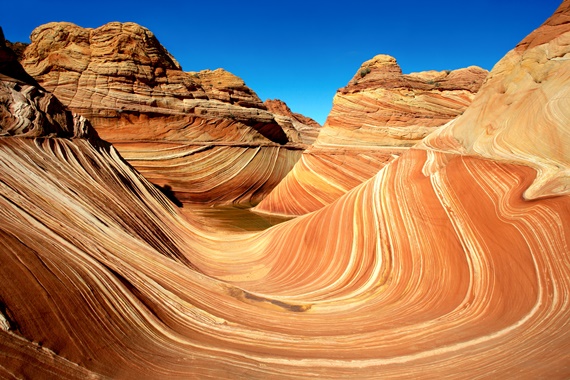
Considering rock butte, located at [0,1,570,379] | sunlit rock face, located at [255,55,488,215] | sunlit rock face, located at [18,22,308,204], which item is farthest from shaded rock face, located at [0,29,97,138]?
sunlit rock face, located at [255,55,488,215]

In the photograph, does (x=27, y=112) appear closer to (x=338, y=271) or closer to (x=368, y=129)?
(x=338, y=271)

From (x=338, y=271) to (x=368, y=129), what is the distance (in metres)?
6.57

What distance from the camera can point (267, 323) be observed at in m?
2.43

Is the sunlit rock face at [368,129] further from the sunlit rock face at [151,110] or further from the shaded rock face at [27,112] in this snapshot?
the shaded rock face at [27,112]

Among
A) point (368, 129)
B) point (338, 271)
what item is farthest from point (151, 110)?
point (338, 271)

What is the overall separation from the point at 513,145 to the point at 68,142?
Result: 5.68 metres

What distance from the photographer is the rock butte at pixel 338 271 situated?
1.69 m

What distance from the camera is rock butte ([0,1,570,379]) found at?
5.54 feet

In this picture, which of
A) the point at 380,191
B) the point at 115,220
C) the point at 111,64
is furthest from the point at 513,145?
the point at 111,64

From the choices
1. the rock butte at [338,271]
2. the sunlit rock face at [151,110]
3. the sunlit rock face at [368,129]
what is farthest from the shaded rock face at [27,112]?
the sunlit rock face at [368,129]

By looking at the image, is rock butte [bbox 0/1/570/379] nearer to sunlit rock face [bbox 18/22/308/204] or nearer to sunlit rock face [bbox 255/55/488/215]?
sunlit rock face [bbox 255/55/488/215]

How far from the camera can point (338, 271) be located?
143 inches

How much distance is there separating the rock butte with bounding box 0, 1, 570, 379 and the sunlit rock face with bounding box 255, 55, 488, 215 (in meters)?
3.72

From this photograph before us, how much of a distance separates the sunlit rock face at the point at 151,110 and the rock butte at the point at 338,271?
233 inches
